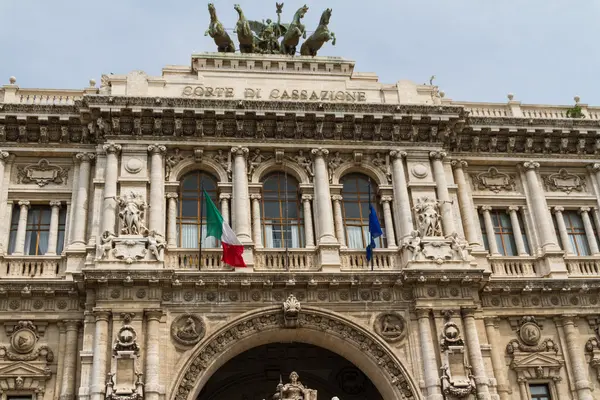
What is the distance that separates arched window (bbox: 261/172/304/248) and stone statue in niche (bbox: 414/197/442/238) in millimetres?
3631

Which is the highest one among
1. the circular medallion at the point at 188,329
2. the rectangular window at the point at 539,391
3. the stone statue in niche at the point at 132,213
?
the stone statue in niche at the point at 132,213

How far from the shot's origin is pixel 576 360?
23344 millimetres

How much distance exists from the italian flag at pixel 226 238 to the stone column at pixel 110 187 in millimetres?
2854

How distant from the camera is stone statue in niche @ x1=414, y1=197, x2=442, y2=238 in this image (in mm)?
24000

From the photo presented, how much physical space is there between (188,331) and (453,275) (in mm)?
7673

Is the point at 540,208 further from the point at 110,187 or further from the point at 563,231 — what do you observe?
the point at 110,187

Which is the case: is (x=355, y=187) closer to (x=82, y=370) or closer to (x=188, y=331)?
(x=188, y=331)

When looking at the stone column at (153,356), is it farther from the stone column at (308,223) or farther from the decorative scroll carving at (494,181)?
the decorative scroll carving at (494,181)

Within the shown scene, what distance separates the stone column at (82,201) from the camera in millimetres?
23516

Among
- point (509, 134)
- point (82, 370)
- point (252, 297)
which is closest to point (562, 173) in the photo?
point (509, 134)

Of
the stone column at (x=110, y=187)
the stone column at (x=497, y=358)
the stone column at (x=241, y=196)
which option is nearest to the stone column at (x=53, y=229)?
the stone column at (x=110, y=187)

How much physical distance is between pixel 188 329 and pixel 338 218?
5873 millimetres

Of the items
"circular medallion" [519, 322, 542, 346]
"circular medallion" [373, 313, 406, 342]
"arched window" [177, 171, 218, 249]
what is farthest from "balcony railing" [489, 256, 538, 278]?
"arched window" [177, 171, 218, 249]

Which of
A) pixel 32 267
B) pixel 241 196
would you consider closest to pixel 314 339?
pixel 241 196
